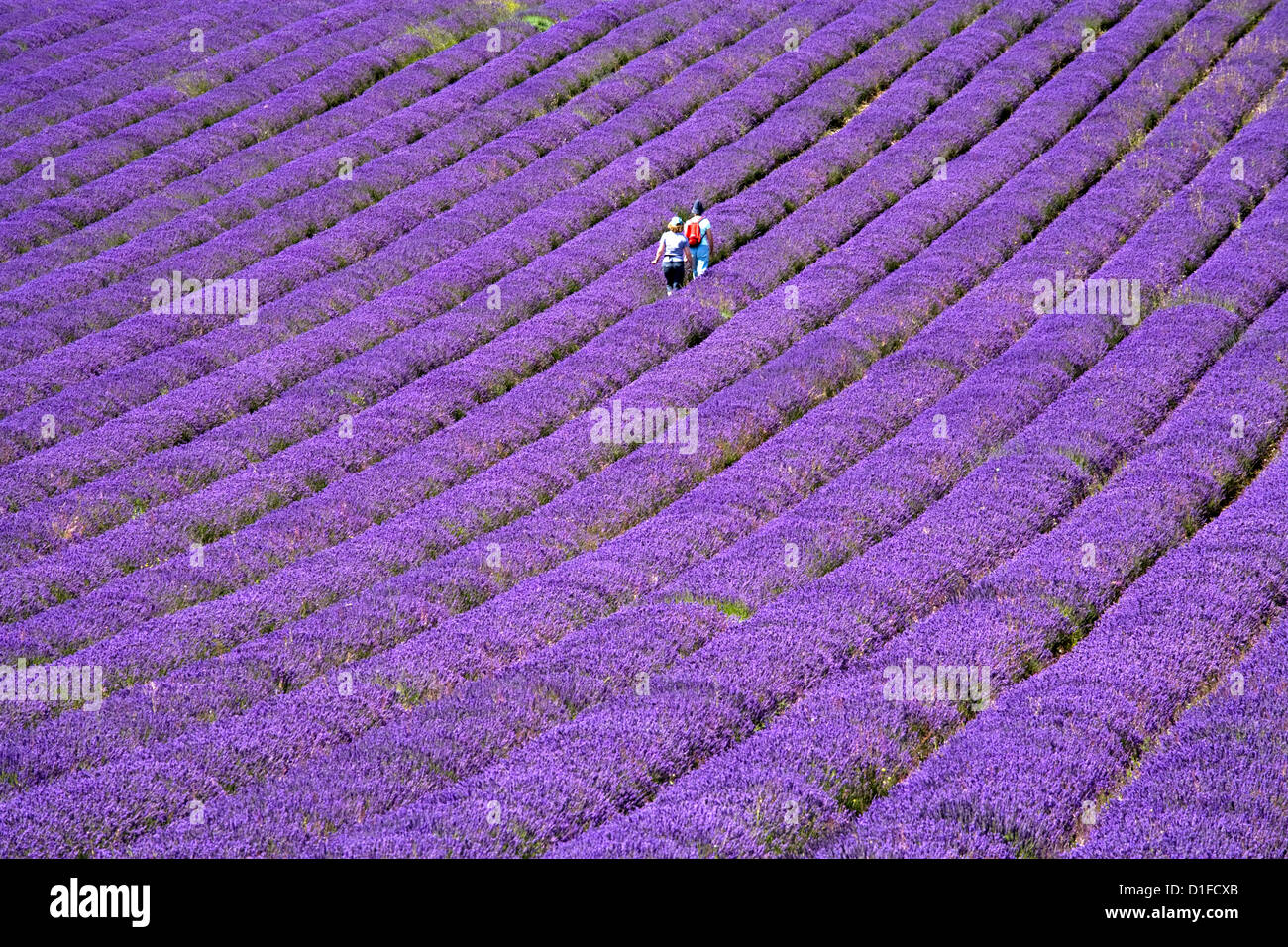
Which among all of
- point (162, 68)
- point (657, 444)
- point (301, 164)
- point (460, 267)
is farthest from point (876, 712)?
point (162, 68)

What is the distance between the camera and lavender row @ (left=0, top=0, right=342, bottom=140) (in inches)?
778

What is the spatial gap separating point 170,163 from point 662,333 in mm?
9481

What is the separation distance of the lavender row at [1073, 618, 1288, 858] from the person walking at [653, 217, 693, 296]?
842 cm

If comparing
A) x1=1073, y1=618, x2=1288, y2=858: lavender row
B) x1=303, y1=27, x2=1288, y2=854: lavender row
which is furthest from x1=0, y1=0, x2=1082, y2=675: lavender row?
x1=1073, y1=618, x2=1288, y2=858: lavender row

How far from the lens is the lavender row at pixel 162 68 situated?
19766mm

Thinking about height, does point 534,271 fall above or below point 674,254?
below

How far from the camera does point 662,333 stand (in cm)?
1267

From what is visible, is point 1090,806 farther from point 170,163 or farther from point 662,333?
point 170,163

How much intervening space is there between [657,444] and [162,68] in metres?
15.7

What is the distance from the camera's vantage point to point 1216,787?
5277 mm

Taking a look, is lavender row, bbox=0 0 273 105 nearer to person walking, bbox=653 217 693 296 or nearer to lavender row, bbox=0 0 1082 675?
person walking, bbox=653 217 693 296

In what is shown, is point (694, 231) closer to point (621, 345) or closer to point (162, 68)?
point (621, 345)

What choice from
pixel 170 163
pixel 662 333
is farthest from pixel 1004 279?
pixel 170 163

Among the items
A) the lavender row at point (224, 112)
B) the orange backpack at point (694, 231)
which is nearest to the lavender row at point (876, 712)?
the orange backpack at point (694, 231)
